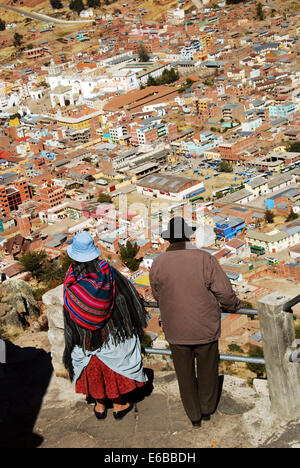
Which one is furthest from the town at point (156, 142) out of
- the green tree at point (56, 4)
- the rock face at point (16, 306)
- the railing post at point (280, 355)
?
the railing post at point (280, 355)

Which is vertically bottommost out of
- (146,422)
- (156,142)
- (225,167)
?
(156,142)

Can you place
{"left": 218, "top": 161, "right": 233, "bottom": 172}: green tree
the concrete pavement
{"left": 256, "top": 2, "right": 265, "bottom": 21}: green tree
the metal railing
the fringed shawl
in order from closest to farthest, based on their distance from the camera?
1. the metal railing
2. the concrete pavement
3. the fringed shawl
4. {"left": 218, "top": 161, "right": 233, "bottom": 172}: green tree
5. {"left": 256, "top": 2, "right": 265, "bottom": 21}: green tree

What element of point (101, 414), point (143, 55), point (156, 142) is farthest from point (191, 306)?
point (143, 55)

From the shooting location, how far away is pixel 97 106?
27.8 m

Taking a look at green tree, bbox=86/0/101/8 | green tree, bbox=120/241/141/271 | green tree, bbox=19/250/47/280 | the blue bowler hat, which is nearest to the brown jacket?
the blue bowler hat

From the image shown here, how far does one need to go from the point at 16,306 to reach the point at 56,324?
388cm

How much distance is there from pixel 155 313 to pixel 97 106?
1965 centimetres

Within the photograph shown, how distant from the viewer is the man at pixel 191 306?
2.01 m

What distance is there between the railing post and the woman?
0.48 meters

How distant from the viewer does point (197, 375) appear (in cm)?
209

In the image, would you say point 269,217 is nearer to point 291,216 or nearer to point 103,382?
point 291,216

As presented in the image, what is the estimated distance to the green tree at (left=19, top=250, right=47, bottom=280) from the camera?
44.7ft

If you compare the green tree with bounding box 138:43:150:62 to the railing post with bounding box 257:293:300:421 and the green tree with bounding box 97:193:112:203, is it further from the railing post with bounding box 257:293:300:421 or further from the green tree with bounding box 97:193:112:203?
the railing post with bounding box 257:293:300:421

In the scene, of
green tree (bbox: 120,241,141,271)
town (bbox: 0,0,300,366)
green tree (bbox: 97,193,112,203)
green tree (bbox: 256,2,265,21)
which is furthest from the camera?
green tree (bbox: 256,2,265,21)
